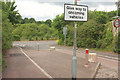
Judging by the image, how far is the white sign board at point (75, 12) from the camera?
17.4 ft

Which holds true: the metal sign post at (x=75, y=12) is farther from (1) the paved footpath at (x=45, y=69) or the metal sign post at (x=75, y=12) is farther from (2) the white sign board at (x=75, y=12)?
(1) the paved footpath at (x=45, y=69)

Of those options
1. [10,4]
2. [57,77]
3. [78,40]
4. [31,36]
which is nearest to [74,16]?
[57,77]

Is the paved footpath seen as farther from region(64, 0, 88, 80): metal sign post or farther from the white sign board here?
Result: the white sign board

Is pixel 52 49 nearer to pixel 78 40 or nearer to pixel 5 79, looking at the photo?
pixel 78 40

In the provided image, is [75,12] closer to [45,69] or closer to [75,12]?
[75,12]

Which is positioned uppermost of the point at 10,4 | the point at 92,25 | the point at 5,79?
the point at 10,4

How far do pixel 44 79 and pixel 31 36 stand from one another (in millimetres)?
45579

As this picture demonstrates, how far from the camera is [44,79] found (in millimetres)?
5914

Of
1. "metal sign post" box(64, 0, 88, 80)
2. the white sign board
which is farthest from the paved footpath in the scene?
the white sign board

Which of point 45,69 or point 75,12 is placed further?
point 45,69

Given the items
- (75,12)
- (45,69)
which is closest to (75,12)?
(75,12)

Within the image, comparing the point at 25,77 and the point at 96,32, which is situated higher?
the point at 96,32

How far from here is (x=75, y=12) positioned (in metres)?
5.39

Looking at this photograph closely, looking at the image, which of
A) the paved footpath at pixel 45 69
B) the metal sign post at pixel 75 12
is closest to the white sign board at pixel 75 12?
the metal sign post at pixel 75 12
